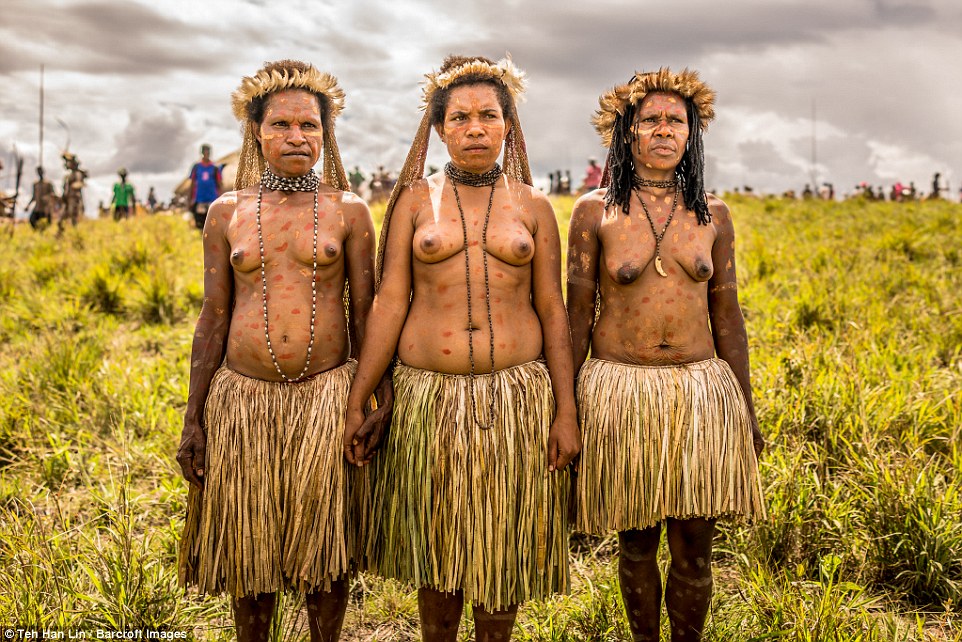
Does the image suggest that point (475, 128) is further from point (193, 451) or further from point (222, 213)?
point (193, 451)

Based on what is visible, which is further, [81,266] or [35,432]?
[81,266]

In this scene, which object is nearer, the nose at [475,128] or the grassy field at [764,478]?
the nose at [475,128]

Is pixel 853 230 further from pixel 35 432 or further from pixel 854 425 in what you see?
pixel 35 432

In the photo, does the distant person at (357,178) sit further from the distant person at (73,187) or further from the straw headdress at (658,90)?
the straw headdress at (658,90)

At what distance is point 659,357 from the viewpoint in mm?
2428

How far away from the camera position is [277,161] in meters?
2.38

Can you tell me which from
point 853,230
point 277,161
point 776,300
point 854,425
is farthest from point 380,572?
point 853,230

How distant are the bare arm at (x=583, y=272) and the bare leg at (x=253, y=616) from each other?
52.4 inches

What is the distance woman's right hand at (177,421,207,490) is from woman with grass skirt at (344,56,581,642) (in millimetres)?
504

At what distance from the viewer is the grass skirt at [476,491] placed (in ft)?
7.43

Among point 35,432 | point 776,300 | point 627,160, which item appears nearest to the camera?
point 627,160

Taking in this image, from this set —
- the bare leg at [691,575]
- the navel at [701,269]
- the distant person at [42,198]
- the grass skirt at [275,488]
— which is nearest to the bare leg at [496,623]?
the grass skirt at [275,488]

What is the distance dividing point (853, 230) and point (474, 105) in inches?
383

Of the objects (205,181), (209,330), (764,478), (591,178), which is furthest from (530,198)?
(591,178)
